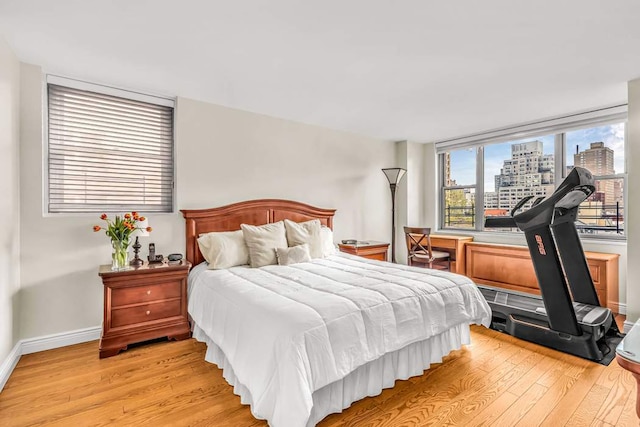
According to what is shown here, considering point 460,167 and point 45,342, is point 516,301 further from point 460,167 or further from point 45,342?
point 45,342

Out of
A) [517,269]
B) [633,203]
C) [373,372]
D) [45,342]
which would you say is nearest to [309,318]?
[373,372]

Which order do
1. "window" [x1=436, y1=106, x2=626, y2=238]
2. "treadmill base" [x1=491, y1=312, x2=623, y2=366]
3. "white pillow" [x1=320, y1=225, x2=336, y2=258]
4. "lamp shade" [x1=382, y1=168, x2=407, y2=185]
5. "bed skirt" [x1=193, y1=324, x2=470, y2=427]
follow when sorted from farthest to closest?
"lamp shade" [x1=382, y1=168, x2=407, y2=185] < "window" [x1=436, y1=106, x2=626, y2=238] < "white pillow" [x1=320, y1=225, x2=336, y2=258] < "treadmill base" [x1=491, y1=312, x2=623, y2=366] < "bed skirt" [x1=193, y1=324, x2=470, y2=427]

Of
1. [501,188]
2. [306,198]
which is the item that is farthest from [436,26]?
[501,188]

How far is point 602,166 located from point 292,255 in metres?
3.91

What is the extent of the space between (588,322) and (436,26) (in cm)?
267

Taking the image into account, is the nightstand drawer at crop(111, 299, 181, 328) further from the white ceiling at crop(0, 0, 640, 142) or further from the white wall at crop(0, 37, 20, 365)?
the white ceiling at crop(0, 0, 640, 142)

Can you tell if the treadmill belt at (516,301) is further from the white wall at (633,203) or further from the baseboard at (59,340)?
the baseboard at (59,340)

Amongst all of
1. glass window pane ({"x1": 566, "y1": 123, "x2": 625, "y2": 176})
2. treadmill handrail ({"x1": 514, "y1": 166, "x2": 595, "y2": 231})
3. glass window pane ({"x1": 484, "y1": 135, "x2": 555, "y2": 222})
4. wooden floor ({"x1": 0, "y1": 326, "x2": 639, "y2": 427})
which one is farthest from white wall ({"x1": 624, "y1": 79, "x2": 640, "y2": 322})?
glass window pane ({"x1": 484, "y1": 135, "x2": 555, "y2": 222})

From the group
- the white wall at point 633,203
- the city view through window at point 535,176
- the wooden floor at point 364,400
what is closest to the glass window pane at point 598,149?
the city view through window at point 535,176

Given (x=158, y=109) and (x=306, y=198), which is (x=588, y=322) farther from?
(x=158, y=109)

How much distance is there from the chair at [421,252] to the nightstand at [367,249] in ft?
1.18

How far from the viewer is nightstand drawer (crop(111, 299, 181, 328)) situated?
2668 millimetres

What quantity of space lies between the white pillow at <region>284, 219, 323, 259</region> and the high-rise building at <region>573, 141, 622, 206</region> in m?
3.47

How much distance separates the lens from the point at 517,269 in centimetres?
423
